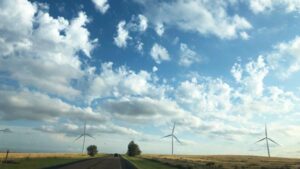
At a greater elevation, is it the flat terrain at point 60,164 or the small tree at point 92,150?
the small tree at point 92,150

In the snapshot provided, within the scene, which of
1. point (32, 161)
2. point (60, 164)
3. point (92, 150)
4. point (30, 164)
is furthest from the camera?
point (92, 150)

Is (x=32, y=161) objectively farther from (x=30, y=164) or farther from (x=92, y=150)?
(x=92, y=150)

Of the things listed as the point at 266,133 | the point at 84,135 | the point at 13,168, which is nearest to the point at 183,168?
the point at 13,168

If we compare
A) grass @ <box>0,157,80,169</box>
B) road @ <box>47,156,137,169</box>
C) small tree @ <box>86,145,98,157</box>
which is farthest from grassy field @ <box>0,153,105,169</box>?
small tree @ <box>86,145,98,157</box>

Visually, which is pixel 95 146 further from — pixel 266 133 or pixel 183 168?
pixel 183 168

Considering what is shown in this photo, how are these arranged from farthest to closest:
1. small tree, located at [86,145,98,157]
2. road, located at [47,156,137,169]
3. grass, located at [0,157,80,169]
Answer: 1. small tree, located at [86,145,98,157]
2. road, located at [47,156,137,169]
3. grass, located at [0,157,80,169]

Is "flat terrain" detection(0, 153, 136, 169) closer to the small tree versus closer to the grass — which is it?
the grass

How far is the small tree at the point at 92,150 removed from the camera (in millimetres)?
188038

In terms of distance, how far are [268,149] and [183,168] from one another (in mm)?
90707

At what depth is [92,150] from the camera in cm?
18938

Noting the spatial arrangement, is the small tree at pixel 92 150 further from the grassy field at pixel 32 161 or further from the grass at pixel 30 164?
the grass at pixel 30 164

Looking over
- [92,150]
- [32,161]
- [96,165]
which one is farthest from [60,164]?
[92,150]

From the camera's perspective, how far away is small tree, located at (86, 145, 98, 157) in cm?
18804

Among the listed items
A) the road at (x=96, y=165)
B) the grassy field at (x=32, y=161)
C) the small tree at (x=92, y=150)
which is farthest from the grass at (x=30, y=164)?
the small tree at (x=92, y=150)
